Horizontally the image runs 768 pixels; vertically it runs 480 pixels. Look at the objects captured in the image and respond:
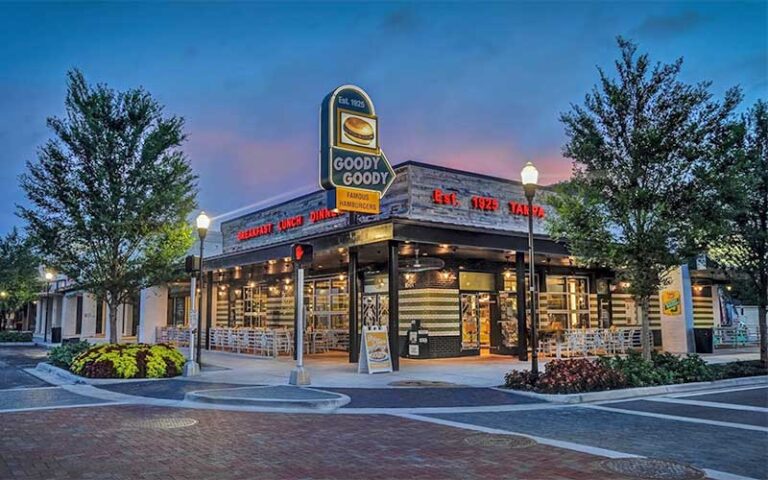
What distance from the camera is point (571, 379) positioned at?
12.3 meters

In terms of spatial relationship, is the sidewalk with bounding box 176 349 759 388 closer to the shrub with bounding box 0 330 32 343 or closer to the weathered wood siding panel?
the weathered wood siding panel

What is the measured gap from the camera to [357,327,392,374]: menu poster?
53.8 feet

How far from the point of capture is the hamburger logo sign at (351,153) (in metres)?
16.6

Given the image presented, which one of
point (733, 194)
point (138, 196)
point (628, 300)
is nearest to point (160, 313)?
point (138, 196)

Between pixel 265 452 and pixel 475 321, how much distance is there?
1658 cm

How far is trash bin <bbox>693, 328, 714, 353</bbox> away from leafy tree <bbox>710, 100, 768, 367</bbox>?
7182 millimetres

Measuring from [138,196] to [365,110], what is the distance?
710cm

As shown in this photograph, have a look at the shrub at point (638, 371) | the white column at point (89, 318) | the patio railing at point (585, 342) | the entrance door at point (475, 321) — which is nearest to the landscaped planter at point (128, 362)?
the entrance door at point (475, 321)

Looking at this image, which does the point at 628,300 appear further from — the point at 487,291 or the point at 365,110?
the point at 365,110

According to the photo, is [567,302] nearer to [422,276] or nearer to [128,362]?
[422,276]

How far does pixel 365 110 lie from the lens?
58.0 ft

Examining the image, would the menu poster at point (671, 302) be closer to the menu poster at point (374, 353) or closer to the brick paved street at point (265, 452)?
the menu poster at point (374, 353)

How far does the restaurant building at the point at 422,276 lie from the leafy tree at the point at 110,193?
474 centimetres

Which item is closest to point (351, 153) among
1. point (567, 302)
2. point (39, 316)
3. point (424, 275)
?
point (424, 275)
